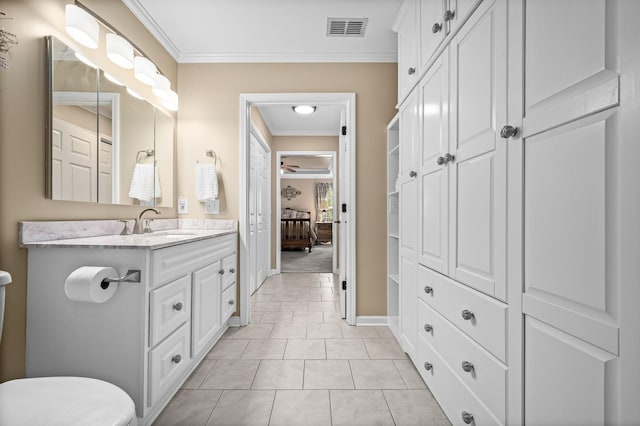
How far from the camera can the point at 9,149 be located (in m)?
1.19

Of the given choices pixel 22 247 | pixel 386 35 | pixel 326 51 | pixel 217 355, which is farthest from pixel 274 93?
A: pixel 217 355

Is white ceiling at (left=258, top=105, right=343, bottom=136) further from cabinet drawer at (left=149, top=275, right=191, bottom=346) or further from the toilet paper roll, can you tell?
the toilet paper roll

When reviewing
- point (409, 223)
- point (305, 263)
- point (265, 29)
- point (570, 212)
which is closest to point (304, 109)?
point (265, 29)

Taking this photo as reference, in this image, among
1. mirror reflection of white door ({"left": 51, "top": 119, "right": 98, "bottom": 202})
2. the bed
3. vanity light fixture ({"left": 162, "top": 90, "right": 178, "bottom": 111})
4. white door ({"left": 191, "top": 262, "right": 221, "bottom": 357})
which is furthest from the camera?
the bed

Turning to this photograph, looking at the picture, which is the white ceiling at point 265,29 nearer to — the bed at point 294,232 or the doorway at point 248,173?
the doorway at point 248,173

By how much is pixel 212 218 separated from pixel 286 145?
104 inches

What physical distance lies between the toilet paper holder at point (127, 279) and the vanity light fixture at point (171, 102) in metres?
1.68

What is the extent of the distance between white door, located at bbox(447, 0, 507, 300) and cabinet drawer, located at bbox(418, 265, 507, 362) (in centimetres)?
5

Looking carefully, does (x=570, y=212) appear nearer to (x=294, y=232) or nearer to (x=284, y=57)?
(x=284, y=57)

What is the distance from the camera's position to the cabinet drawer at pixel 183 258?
131 centimetres

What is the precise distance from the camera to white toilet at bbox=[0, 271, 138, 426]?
0.70 m

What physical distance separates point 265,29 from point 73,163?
164 cm

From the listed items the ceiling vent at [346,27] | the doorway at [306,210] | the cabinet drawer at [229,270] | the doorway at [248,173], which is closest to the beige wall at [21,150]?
the cabinet drawer at [229,270]

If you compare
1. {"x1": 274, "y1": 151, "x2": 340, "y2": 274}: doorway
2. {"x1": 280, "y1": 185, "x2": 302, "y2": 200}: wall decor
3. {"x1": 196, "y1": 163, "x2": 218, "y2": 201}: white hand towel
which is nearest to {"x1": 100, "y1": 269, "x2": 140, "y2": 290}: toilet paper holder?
{"x1": 196, "y1": 163, "x2": 218, "y2": 201}: white hand towel
